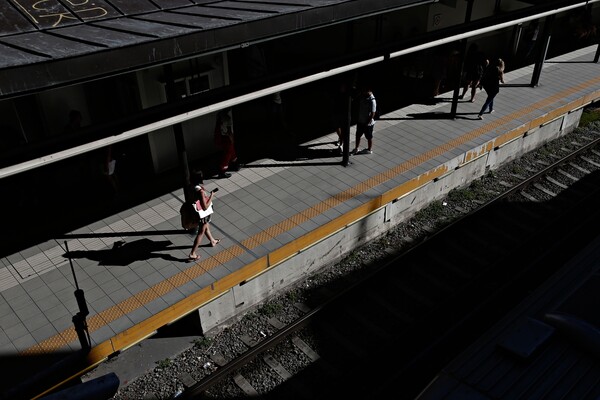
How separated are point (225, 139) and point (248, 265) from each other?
3.07 meters

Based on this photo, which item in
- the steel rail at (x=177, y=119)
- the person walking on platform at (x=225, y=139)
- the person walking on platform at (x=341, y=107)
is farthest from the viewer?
the person walking on platform at (x=341, y=107)

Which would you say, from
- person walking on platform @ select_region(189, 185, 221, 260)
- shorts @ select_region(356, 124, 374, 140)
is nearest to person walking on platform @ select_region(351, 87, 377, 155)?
shorts @ select_region(356, 124, 374, 140)

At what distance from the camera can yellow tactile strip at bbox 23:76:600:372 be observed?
6938 mm

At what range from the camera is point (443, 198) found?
37.9ft

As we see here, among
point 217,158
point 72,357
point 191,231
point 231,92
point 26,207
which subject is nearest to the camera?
Result: point 72,357

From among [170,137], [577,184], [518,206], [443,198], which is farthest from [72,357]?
[577,184]

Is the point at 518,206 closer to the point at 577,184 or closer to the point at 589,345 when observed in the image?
the point at 577,184

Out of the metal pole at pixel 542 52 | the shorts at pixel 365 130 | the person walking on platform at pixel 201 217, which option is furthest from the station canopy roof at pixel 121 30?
the metal pole at pixel 542 52

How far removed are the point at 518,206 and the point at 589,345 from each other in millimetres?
6679

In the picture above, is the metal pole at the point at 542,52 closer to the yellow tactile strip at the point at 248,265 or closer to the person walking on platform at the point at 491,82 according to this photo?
the person walking on platform at the point at 491,82

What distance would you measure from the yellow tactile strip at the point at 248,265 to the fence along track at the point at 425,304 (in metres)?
0.97

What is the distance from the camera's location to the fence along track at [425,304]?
24.3 ft

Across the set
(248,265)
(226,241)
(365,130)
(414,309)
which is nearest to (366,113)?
(365,130)

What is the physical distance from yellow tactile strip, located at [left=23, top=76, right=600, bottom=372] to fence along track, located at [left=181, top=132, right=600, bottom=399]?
0.97 metres
